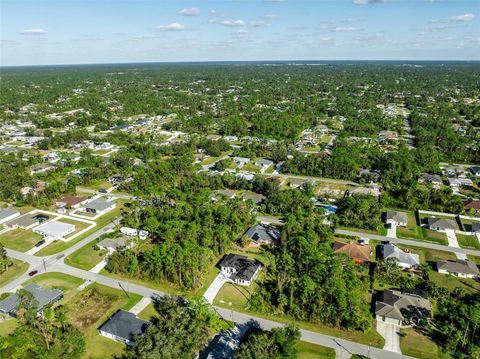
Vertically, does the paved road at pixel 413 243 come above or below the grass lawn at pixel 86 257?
above

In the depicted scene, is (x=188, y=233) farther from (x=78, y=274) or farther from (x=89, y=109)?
A: (x=89, y=109)

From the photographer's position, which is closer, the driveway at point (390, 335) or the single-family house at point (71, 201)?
the driveway at point (390, 335)

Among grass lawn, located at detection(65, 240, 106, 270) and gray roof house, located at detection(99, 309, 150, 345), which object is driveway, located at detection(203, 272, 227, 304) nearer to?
gray roof house, located at detection(99, 309, 150, 345)

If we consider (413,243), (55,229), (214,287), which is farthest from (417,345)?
(55,229)

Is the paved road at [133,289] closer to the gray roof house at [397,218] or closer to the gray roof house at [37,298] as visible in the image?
the gray roof house at [37,298]

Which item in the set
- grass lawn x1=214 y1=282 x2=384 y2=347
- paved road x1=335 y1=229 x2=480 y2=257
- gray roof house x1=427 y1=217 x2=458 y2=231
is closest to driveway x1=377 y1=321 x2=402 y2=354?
grass lawn x1=214 y1=282 x2=384 y2=347

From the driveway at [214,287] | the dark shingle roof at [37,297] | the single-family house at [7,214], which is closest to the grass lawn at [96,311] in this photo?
the dark shingle roof at [37,297]

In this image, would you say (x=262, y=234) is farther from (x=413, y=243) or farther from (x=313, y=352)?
(x=413, y=243)
